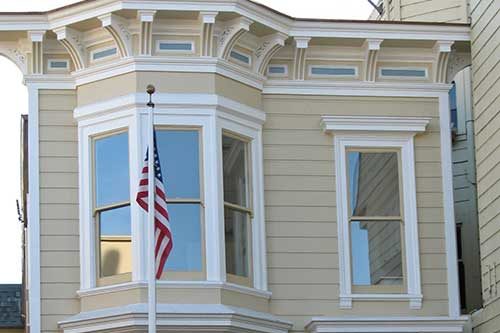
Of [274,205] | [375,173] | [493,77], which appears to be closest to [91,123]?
[274,205]

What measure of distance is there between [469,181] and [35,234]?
7828mm

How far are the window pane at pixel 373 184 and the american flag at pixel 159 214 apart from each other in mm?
3532

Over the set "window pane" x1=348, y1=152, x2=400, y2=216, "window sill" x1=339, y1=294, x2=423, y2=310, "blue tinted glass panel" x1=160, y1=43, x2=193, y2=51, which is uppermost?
"blue tinted glass panel" x1=160, y1=43, x2=193, y2=51

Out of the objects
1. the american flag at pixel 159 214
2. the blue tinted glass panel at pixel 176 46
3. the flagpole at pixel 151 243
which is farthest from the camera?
the blue tinted glass panel at pixel 176 46

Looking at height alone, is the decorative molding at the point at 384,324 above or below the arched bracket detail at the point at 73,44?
below

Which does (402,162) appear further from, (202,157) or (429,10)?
(429,10)

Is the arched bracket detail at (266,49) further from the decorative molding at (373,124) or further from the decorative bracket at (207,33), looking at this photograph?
the decorative molding at (373,124)

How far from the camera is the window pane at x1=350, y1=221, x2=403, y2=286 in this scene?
66.1 feet

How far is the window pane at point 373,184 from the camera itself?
66.6ft

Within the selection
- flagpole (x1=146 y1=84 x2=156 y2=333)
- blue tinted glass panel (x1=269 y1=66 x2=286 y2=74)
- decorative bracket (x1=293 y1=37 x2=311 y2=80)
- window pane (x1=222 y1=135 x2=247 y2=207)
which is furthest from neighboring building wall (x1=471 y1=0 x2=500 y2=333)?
flagpole (x1=146 y1=84 x2=156 y2=333)

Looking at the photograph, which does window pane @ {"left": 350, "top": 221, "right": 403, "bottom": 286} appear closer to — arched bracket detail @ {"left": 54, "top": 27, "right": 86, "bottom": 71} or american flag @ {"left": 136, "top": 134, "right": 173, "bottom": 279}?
american flag @ {"left": 136, "top": 134, "right": 173, "bottom": 279}

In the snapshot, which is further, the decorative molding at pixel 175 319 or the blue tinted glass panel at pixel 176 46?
the blue tinted glass panel at pixel 176 46

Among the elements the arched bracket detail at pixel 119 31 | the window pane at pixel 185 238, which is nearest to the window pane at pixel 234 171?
the window pane at pixel 185 238

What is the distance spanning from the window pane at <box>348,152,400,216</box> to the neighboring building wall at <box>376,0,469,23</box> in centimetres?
363
